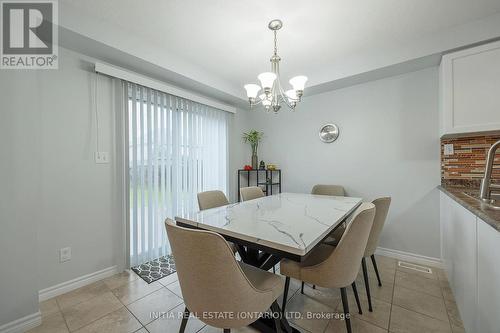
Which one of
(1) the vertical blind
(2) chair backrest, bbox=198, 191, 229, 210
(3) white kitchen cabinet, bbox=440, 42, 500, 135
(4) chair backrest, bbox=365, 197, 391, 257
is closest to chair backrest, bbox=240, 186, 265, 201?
(2) chair backrest, bbox=198, 191, 229, 210

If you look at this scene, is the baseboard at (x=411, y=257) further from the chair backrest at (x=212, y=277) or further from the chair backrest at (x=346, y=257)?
the chair backrest at (x=212, y=277)

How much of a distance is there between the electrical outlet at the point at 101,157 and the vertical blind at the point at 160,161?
0.21 m

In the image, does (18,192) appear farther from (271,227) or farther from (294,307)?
(294,307)

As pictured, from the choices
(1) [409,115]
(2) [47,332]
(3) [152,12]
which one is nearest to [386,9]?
(1) [409,115]

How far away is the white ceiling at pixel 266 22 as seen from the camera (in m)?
1.62

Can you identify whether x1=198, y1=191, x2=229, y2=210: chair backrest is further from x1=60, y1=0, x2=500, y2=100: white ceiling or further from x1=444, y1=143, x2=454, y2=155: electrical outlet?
x1=444, y1=143, x2=454, y2=155: electrical outlet

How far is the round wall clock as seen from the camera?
2869 millimetres

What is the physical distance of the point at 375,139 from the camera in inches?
102

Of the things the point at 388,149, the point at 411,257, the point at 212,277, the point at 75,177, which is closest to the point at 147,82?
the point at 75,177

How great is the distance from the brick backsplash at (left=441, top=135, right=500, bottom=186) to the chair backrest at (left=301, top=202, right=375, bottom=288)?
175cm

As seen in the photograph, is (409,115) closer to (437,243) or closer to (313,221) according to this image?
(437,243)

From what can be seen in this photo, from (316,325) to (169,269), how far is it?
1.57m

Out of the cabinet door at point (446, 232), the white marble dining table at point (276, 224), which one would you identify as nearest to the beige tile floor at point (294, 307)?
the cabinet door at point (446, 232)

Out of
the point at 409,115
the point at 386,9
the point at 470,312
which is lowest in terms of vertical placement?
the point at 470,312
